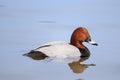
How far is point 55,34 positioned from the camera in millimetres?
8141

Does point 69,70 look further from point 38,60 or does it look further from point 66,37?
point 66,37

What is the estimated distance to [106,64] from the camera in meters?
6.46

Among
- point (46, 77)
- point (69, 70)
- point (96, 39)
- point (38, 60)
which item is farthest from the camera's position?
point (96, 39)

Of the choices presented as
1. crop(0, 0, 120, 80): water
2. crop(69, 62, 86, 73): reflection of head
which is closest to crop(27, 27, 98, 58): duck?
crop(0, 0, 120, 80): water

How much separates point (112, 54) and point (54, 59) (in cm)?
88

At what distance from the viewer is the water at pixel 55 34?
19.6 ft

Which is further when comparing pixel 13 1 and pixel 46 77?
pixel 13 1

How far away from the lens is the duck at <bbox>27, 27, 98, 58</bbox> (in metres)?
6.71

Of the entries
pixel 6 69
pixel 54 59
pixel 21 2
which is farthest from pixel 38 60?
pixel 21 2

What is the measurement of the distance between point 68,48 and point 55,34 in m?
1.31

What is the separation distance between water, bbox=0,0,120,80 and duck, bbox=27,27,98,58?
16 centimetres

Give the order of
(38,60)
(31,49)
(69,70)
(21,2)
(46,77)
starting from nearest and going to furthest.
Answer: (46,77), (69,70), (38,60), (31,49), (21,2)

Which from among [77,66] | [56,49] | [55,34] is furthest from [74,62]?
[55,34]

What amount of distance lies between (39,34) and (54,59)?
1514 millimetres
